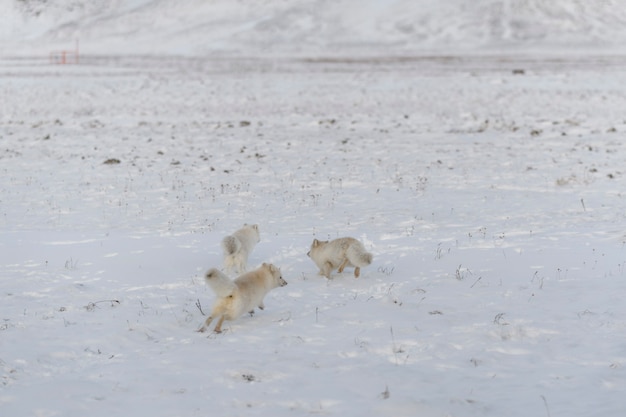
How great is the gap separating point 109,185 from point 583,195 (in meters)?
10.5

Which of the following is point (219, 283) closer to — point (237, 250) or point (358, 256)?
point (237, 250)

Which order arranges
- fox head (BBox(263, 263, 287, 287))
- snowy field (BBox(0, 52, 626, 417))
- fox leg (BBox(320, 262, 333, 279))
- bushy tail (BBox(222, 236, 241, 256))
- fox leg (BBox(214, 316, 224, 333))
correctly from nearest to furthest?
1. snowy field (BBox(0, 52, 626, 417))
2. fox leg (BBox(214, 316, 224, 333))
3. fox head (BBox(263, 263, 287, 287))
4. bushy tail (BBox(222, 236, 241, 256))
5. fox leg (BBox(320, 262, 333, 279))

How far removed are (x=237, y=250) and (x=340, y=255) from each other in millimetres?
1359

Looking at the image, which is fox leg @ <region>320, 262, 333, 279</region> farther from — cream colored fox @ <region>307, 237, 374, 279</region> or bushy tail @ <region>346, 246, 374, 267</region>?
bushy tail @ <region>346, 246, 374, 267</region>

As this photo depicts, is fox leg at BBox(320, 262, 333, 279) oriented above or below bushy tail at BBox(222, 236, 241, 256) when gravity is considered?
below

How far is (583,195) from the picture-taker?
15.4 m

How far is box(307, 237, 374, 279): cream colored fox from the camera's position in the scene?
A: 9.38m

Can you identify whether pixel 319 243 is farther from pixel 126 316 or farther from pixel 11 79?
pixel 11 79

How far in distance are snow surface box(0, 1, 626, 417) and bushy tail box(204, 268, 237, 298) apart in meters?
0.47

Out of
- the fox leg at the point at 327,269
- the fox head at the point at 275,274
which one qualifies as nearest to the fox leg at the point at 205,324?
the fox head at the point at 275,274

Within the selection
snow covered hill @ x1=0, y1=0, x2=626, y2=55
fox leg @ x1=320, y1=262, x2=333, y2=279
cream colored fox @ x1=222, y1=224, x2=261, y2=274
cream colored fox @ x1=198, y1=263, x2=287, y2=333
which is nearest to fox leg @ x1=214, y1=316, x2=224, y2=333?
cream colored fox @ x1=198, y1=263, x2=287, y2=333

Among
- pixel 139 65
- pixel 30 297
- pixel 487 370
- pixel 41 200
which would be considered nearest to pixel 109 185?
pixel 41 200

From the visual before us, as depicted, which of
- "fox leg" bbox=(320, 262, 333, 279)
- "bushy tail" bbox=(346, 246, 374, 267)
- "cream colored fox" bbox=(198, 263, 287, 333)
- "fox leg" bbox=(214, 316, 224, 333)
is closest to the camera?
"cream colored fox" bbox=(198, 263, 287, 333)

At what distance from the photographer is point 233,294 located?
7562 millimetres
